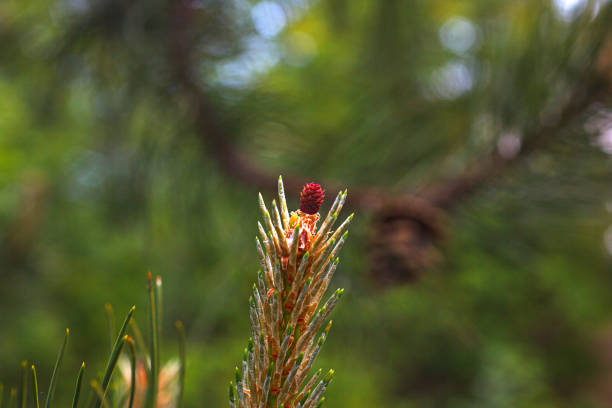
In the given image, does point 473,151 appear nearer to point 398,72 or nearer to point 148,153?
point 398,72

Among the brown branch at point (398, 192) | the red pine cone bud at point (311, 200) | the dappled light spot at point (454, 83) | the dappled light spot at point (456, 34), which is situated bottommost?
the red pine cone bud at point (311, 200)

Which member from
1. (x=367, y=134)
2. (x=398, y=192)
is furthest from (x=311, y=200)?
(x=367, y=134)

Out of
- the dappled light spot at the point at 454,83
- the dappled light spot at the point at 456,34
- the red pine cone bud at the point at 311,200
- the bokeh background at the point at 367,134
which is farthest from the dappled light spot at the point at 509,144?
the dappled light spot at the point at 456,34

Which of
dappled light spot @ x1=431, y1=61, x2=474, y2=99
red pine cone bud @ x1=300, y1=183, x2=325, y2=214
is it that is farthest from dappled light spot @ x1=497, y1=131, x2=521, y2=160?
red pine cone bud @ x1=300, y1=183, x2=325, y2=214

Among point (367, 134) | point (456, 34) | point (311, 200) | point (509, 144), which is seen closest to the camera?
point (311, 200)

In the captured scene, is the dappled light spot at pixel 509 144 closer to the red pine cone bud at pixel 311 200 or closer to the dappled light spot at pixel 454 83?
the dappled light spot at pixel 454 83

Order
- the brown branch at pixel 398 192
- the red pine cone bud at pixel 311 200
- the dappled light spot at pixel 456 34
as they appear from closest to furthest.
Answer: the red pine cone bud at pixel 311 200
the brown branch at pixel 398 192
the dappled light spot at pixel 456 34

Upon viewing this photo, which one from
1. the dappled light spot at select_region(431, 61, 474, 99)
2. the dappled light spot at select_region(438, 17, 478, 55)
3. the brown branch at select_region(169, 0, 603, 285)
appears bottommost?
the brown branch at select_region(169, 0, 603, 285)

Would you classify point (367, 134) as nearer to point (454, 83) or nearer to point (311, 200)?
point (454, 83)

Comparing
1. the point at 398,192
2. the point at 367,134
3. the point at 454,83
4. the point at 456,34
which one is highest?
the point at 456,34

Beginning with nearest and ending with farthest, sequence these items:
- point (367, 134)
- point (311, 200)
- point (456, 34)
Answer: point (311, 200) → point (367, 134) → point (456, 34)

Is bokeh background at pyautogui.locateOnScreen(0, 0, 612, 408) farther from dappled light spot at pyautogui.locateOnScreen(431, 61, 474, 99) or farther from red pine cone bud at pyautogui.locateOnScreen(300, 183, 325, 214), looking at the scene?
red pine cone bud at pyautogui.locateOnScreen(300, 183, 325, 214)
